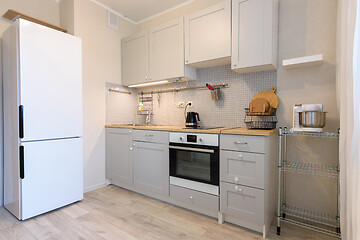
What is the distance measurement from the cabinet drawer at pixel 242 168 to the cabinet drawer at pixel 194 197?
266 millimetres

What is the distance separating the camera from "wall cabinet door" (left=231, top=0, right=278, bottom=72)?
2016 mm

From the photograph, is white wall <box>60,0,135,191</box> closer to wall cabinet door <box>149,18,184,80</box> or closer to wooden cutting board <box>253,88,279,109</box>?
wall cabinet door <box>149,18,184,80</box>

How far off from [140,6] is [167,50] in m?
0.90

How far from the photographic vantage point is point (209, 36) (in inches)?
93.8

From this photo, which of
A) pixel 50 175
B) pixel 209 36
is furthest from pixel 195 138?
pixel 50 175

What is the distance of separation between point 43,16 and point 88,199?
257cm

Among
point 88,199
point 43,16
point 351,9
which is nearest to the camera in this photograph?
point 351,9

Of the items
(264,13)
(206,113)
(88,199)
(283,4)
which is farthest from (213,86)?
(88,199)

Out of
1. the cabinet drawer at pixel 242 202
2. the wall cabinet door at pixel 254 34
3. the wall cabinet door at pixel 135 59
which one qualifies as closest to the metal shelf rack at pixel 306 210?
the cabinet drawer at pixel 242 202

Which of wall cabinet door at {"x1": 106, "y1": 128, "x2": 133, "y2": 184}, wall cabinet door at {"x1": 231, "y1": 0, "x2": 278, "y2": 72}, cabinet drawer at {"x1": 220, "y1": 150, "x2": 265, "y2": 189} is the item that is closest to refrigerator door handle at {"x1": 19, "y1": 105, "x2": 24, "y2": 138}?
wall cabinet door at {"x1": 106, "y1": 128, "x2": 133, "y2": 184}

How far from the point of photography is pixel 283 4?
2.16m

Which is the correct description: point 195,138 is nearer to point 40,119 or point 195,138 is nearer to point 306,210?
point 306,210

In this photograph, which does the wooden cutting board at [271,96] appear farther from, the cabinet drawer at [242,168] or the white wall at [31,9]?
the white wall at [31,9]

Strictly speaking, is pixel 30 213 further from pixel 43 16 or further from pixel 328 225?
pixel 328 225
